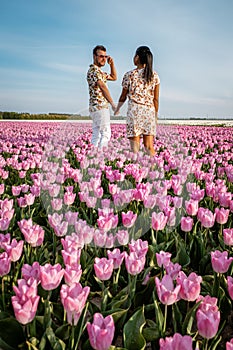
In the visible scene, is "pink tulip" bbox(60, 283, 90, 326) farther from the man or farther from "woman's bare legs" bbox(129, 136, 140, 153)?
"woman's bare legs" bbox(129, 136, 140, 153)

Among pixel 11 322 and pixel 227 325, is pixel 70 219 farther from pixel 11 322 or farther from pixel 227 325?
pixel 227 325

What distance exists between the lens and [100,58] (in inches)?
234

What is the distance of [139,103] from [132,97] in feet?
0.50

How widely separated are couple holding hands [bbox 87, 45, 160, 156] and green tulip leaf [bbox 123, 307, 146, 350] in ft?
13.7

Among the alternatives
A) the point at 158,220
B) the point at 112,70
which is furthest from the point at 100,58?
the point at 158,220

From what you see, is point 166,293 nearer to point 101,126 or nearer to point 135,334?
point 135,334

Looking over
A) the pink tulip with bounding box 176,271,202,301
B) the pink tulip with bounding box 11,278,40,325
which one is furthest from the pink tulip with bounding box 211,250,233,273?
the pink tulip with bounding box 11,278,40,325

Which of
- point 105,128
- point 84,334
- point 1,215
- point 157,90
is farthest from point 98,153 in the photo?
point 84,334

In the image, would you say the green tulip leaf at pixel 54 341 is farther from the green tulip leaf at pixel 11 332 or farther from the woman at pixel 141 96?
the woman at pixel 141 96

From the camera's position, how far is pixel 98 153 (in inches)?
212

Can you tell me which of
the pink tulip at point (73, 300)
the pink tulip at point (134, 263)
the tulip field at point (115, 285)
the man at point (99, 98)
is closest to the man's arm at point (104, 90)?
the man at point (99, 98)

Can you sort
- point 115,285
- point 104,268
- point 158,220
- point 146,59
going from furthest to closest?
point 146,59
point 158,220
point 115,285
point 104,268

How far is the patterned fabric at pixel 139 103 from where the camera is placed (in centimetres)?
565

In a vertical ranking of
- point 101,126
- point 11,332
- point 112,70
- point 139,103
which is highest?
point 112,70
